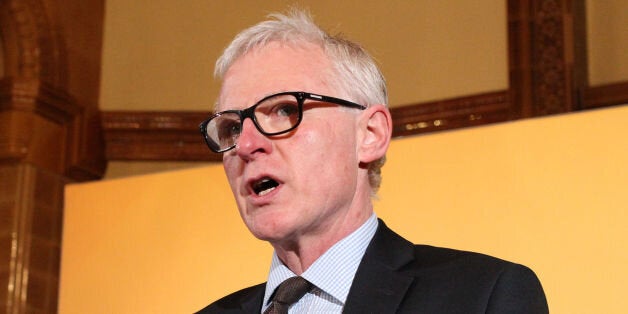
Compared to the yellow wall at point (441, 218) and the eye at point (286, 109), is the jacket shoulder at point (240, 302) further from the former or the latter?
the yellow wall at point (441, 218)

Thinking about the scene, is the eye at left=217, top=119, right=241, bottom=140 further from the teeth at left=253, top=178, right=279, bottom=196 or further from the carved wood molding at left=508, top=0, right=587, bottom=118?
the carved wood molding at left=508, top=0, right=587, bottom=118

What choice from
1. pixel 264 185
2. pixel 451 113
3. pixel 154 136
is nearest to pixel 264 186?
pixel 264 185

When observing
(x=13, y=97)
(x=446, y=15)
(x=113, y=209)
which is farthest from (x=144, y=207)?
(x=446, y=15)

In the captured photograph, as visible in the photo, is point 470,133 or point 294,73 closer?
point 294,73

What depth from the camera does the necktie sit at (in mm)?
1663

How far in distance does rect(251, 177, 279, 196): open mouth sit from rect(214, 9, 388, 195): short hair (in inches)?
7.3

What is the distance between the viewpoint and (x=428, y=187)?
2.49 m

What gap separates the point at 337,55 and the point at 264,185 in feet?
0.82

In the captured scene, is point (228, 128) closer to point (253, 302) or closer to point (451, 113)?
point (253, 302)

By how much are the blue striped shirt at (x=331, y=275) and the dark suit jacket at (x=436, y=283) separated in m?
0.02

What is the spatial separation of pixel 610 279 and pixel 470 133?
1.64 ft

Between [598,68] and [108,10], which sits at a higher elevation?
[108,10]

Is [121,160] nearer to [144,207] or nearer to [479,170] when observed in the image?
[144,207]

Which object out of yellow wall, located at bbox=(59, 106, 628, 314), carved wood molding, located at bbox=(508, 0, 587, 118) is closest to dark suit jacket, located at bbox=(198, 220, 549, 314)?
yellow wall, located at bbox=(59, 106, 628, 314)
